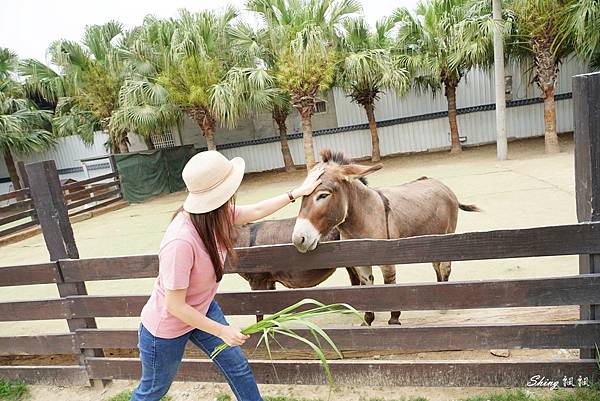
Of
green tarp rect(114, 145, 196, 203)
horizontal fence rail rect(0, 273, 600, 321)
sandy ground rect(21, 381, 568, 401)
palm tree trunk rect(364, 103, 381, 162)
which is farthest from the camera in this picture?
palm tree trunk rect(364, 103, 381, 162)

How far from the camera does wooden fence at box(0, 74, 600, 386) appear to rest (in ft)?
6.58

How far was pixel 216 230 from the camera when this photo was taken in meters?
1.81

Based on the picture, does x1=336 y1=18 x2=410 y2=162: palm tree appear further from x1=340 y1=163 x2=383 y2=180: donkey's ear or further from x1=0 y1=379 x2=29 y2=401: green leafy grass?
x1=0 y1=379 x2=29 y2=401: green leafy grass

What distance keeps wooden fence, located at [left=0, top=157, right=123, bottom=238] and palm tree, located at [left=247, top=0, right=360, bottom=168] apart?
23.5 ft

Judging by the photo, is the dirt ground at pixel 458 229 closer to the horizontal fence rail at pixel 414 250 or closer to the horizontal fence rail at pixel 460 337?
the horizontal fence rail at pixel 460 337

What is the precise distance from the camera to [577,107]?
1.96 metres

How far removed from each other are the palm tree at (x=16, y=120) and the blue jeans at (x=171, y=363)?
15576 millimetres

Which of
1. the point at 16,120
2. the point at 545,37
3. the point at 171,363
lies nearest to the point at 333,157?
the point at 171,363

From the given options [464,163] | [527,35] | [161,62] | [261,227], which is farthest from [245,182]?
[261,227]

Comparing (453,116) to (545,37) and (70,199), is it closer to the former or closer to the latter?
(545,37)

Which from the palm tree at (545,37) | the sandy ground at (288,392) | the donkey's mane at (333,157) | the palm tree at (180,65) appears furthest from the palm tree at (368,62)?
the sandy ground at (288,392)

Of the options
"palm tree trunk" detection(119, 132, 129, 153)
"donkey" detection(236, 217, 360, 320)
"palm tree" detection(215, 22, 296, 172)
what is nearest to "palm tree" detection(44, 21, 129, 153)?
"palm tree trunk" detection(119, 132, 129, 153)

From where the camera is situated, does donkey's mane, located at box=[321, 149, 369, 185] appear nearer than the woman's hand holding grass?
No

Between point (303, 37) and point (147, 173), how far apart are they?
765 centimetres
